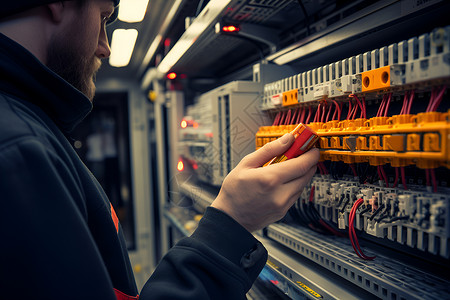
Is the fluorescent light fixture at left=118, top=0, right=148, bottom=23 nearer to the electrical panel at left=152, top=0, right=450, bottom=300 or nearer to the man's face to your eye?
the electrical panel at left=152, top=0, right=450, bottom=300

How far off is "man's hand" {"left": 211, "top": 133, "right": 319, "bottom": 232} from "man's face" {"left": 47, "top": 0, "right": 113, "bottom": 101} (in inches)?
19.1

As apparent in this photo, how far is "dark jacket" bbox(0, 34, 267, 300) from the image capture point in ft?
1.66

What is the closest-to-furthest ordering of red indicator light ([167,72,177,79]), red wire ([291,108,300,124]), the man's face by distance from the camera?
the man's face, red wire ([291,108,300,124]), red indicator light ([167,72,177,79])

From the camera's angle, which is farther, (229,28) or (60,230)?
(229,28)

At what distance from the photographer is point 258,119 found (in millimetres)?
1286

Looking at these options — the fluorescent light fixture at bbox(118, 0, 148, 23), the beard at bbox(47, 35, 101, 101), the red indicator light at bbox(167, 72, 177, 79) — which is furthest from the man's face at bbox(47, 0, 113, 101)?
the red indicator light at bbox(167, 72, 177, 79)

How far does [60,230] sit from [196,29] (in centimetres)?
119

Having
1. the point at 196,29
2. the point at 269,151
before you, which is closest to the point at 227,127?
the point at 196,29

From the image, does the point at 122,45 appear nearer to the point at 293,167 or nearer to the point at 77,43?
the point at 77,43

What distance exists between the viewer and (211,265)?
0.68 metres

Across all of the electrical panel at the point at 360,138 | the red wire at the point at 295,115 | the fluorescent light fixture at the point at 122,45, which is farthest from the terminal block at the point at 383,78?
the fluorescent light fixture at the point at 122,45

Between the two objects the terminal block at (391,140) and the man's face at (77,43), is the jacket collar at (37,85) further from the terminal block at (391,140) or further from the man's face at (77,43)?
the terminal block at (391,140)

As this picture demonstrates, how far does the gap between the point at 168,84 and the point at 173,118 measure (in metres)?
0.30

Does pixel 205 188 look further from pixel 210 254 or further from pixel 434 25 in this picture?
pixel 434 25
